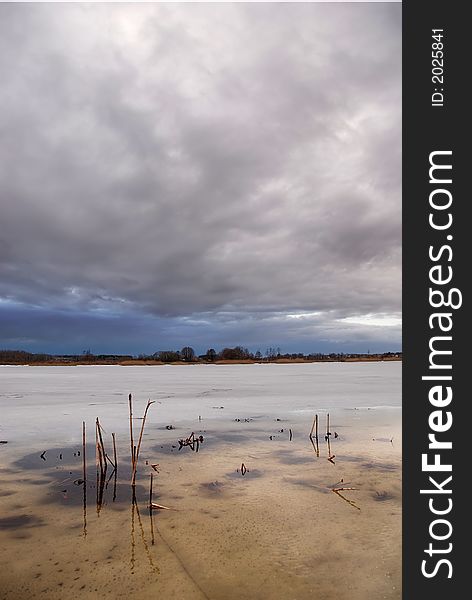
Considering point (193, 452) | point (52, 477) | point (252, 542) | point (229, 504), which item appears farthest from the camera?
point (193, 452)

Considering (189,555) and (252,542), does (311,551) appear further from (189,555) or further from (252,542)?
(189,555)

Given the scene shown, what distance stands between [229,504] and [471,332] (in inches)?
149

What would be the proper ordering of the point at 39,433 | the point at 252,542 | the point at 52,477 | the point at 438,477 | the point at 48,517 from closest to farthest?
the point at 438,477
the point at 252,542
the point at 48,517
the point at 52,477
the point at 39,433

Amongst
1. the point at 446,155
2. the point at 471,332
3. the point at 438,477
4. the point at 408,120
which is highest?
the point at 408,120

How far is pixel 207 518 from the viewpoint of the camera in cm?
564

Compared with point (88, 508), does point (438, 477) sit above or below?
above

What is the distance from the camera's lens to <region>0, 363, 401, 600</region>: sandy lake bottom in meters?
4.13

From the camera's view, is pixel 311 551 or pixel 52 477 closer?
pixel 311 551

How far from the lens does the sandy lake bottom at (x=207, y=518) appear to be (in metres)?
4.13

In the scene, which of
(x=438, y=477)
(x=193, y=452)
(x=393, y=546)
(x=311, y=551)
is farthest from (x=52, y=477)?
(x=438, y=477)

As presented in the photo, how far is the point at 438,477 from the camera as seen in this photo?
181 inches

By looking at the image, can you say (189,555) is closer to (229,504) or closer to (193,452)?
(229,504)

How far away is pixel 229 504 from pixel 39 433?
23.0ft

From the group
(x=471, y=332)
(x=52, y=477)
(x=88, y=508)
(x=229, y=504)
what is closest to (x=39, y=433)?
(x=52, y=477)
